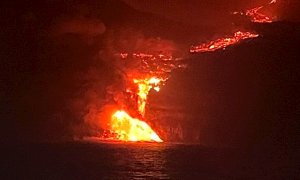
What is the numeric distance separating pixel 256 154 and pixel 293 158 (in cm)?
885

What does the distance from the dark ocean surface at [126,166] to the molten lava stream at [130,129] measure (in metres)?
10.6

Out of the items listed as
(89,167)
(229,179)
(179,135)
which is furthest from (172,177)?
(179,135)

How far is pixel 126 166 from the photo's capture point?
232 ft

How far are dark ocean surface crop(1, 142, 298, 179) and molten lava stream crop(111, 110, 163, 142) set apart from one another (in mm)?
10604

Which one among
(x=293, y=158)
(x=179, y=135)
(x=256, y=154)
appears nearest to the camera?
(x=293, y=158)

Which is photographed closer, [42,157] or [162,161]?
[42,157]

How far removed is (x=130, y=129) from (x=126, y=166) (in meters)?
42.2

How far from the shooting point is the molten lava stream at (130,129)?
10538 cm

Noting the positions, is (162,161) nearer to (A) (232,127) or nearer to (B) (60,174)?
(B) (60,174)

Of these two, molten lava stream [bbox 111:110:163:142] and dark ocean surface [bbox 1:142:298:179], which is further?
molten lava stream [bbox 111:110:163:142]

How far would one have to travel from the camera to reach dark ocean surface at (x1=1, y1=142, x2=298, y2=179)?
58531mm

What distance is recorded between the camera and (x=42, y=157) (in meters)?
75.1

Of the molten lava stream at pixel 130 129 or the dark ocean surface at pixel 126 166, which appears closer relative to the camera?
the dark ocean surface at pixel 126 166

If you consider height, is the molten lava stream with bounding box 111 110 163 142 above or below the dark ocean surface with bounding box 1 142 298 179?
above
